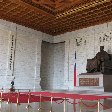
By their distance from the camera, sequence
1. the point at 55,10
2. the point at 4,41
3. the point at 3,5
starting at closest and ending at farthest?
the point at 3,5
the point at 55,10
the point at 4,41

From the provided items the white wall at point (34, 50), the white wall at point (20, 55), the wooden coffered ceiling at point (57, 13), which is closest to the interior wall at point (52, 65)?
the white wall at point (34, 50)

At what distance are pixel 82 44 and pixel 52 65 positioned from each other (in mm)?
3286

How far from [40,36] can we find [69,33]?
2246 millimetres

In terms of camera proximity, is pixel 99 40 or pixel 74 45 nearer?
pixel 99 40

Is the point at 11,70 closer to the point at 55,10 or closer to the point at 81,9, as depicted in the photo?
the point at 55,10

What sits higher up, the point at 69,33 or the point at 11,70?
the point at 69,33

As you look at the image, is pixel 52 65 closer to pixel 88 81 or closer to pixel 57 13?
pixel 88 81

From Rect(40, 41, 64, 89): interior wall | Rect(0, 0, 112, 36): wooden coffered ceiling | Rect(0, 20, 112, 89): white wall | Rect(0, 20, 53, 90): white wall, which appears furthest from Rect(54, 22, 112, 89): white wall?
Rect(0, 20, 53, 90): white wall

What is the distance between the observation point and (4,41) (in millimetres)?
12883

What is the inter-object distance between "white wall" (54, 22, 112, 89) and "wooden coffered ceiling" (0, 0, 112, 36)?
504mm

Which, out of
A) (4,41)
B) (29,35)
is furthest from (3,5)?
(29,35)

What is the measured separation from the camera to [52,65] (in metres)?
16.1

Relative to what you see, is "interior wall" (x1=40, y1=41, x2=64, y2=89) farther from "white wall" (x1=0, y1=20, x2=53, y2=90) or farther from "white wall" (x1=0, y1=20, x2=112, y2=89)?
"white wall" (x1=0, y1=20, x2=53, y2=90)

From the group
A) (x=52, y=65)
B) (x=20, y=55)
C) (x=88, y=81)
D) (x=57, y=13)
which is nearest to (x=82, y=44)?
(x=52, y=65)
